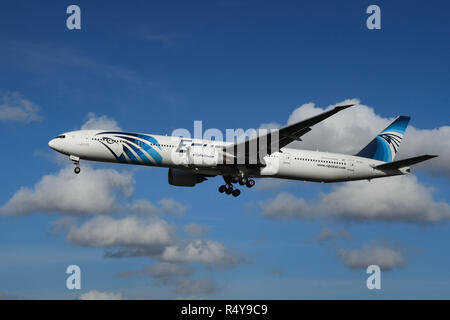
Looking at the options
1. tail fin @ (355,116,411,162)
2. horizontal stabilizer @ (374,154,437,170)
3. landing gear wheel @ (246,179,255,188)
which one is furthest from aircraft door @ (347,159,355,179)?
landing gear wheel @ (246,179,255,188)

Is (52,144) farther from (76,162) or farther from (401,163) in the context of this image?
(401,163)

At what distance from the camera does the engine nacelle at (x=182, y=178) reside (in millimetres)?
46312

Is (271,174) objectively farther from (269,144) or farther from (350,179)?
(350,179)

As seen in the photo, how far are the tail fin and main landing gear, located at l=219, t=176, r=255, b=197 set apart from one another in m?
12.8

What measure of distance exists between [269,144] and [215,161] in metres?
4.69

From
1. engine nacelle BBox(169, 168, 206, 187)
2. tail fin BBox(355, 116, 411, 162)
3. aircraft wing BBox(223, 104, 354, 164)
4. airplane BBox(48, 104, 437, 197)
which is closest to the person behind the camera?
aircraft wing BBox(223, 104, 354, 164)

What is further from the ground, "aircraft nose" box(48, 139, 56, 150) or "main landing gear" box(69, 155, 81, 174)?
"aircraft nose" box(48, 139, 56, 150)

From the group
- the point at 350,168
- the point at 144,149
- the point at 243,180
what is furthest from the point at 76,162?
the point at 350,168

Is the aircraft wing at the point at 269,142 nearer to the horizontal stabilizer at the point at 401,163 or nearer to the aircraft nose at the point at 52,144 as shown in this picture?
the horizontal stabilizer at the point at 401,163

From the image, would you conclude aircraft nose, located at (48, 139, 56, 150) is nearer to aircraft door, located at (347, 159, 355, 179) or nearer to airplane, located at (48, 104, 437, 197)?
airplane, located at (48, 104, 437, 197)

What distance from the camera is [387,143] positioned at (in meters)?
50.3

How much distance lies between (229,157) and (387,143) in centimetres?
1915

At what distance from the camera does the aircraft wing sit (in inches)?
1405
